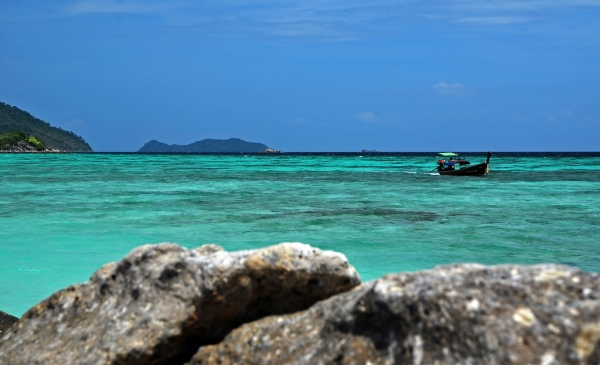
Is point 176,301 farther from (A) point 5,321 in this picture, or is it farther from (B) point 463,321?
(A) point 5,321

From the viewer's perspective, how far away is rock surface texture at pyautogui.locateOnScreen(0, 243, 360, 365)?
3.70 m

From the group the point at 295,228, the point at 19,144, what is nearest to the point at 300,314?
the point at 295,228

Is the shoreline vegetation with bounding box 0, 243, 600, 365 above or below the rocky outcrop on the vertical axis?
above

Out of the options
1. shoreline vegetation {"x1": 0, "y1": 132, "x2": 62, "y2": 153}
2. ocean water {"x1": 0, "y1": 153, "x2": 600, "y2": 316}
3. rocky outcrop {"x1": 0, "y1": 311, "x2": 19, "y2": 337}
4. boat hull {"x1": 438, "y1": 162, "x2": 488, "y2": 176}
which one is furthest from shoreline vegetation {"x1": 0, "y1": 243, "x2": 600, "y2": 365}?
shoreline vegetation {"x1": 0, "y1": 132, "x2": 62, "y2": 153}

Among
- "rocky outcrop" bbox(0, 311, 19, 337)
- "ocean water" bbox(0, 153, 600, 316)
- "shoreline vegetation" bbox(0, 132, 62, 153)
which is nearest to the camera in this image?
"rocky outcrop" bbox(0, 311, 19, 337)

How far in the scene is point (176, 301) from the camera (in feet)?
12.3

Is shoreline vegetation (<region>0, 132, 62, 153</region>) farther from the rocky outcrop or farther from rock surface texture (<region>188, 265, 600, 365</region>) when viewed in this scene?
rock surface texture (<region>188, 265, 600, 365</region>)

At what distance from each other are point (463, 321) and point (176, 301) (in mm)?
1740

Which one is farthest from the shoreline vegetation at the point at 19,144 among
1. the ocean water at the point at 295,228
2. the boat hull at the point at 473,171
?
the ocean water at the point at 295,228

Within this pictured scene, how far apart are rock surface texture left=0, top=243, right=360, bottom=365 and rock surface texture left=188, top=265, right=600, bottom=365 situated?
55cm

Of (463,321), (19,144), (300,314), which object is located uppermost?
(463,321)

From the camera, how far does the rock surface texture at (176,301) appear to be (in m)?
3.70

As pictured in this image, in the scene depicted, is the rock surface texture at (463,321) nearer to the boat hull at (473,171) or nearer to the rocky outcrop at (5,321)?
the rocky outcrop at (5,321)

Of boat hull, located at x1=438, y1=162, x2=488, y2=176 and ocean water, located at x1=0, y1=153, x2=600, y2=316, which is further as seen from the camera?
boat hull, located at x1=438, y1=162, x2=488, y2=176
